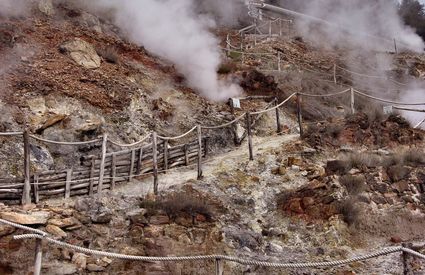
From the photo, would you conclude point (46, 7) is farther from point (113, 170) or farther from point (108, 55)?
point (113, 170)

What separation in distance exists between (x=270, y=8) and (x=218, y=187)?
19.9 m

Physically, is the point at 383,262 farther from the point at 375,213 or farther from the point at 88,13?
the point at 88,13

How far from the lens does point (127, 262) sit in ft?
19.1

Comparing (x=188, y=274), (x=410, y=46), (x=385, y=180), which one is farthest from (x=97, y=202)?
(x=410, y=46)

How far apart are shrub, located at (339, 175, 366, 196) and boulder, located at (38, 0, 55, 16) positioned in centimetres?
892

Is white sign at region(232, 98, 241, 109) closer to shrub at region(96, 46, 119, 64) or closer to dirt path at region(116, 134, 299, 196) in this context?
dirt path at region(116, 134, 299, 196)

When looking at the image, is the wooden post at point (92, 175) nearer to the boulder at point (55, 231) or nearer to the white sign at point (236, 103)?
the boulder at point (55, 231)

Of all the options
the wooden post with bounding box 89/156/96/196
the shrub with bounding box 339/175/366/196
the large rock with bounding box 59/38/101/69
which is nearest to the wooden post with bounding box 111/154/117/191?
the wooden post with bounding box 89/156/96/196

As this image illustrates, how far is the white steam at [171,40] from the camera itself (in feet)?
43.4

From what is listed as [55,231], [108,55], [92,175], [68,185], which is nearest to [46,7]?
[108,55]

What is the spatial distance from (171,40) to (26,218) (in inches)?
365

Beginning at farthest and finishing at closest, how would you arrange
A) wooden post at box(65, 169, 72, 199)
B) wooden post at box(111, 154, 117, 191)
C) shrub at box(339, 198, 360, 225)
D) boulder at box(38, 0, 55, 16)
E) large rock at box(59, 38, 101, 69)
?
boulder at box(38, 0, 55, 16)
large rock at box(59, 38, 101, 69)
wooden post at box(111, 154, 117, 191)
shrub at box(339, 198, 360, 225)
wooden post at box(65, 169, 72, 199)

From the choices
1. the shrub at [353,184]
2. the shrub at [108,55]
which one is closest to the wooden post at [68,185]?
the shrub at [353,184]

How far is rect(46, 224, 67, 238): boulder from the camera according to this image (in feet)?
19.8
